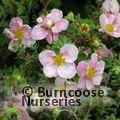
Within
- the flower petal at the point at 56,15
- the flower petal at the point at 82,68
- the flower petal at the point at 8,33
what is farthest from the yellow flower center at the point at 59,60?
the flower petal at the point at 8,33

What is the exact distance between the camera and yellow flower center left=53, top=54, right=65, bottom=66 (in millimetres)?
2084

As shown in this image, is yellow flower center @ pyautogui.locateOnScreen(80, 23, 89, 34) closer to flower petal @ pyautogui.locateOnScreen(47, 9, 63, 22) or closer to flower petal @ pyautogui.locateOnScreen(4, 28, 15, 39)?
flower petal @ pyautogui.locateOnScreen(47, 9, 63, 22)

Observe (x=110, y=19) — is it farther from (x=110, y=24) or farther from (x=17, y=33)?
(x=17, y=33)

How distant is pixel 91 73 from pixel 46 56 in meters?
0.20

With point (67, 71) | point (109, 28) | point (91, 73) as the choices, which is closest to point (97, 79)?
point (91, 73)

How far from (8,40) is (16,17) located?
0.61 ft

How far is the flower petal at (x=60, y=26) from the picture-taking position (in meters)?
2.17

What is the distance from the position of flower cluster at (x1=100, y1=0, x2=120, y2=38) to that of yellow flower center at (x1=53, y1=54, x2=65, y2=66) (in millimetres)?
239

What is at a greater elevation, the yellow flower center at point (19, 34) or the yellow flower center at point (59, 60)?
the yellow flower center at point (19, 34)

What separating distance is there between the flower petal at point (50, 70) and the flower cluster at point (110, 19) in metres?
0.29

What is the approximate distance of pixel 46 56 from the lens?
81.5 inches

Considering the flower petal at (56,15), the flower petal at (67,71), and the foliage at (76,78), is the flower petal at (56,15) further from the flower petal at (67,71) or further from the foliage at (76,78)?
the flower petal at (67,71)

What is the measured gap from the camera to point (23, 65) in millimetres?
2180

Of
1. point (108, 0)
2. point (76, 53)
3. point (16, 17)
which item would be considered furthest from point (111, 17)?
point (16, 17)
